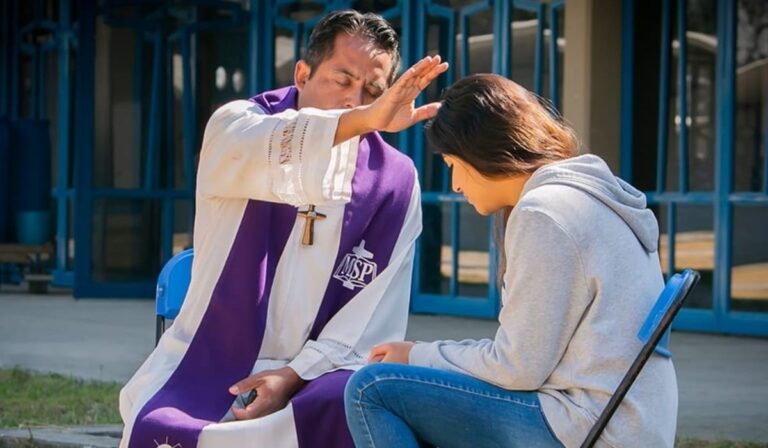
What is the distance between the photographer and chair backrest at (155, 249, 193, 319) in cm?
469

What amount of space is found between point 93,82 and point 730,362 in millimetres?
6160

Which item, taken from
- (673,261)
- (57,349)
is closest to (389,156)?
(57,349)

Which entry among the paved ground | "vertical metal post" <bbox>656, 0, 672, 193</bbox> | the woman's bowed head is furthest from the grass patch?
"vertical metal post" <bbox>656, 0, 672, 193</bbox>

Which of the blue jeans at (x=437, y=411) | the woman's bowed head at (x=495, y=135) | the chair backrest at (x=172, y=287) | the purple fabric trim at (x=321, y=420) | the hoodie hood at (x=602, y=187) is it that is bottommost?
the purple fabric trim at (x=321, y=420)

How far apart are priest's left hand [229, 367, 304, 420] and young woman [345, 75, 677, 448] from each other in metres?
0.58

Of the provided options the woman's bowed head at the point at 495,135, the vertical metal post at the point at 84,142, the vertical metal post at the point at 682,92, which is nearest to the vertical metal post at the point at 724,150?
the vertical metal post at the point at 682,92

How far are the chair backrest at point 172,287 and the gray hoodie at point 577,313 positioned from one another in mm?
1640

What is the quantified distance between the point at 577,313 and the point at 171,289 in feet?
5.98

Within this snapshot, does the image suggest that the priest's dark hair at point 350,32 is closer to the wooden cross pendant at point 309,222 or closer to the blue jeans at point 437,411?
the wooden cross pendant at point 309,222

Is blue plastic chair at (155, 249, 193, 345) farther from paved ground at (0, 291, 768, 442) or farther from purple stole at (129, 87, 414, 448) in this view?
paved ground at (0, 291, 768, 442)

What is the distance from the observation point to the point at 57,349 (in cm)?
955

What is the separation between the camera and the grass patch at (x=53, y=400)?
22.6ft

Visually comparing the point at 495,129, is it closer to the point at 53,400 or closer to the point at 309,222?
the point at 309,222

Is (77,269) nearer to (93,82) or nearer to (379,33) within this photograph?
(93,82)
